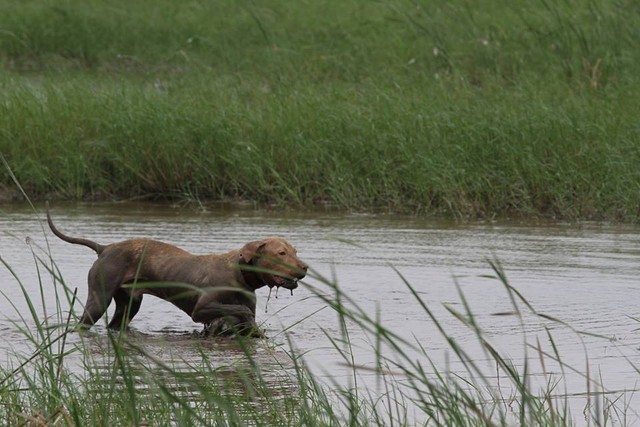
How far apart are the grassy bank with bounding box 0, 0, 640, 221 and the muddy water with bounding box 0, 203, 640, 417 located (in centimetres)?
44

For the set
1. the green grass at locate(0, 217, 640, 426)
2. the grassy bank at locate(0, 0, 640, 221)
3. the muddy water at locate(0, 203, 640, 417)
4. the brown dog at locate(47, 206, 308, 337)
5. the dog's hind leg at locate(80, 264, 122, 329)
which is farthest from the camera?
the grassy bank at locate(0, 0, 640, 221)

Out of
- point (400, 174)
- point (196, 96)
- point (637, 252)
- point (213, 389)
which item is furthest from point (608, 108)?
point (213, 389)

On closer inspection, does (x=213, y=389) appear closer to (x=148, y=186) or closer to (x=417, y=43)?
(x=148, y=186)

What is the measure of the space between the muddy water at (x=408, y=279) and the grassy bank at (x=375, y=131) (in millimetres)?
444

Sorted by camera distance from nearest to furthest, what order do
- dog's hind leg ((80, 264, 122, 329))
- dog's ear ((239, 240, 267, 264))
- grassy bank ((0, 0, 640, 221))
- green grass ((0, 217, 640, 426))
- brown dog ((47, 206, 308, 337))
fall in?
green grass ((0, 217, 640, 426)), dog's ear ((239, 240, 267, 264)), brown dog ((47, 206, 308, 337)), dog's hind leg ((80, 264, 122, 329)), grassy bank ((0, 0, 640, 221))

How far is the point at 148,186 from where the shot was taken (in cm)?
1242

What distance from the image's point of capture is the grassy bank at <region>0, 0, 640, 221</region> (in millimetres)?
11516

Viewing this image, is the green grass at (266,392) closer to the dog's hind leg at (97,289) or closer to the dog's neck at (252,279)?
the dog's hind leg at (97,289)

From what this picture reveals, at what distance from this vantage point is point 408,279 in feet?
28.4

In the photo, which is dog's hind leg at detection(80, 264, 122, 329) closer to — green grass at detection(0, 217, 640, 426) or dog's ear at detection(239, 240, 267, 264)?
green grass at detection(0, 217, 640, 426)

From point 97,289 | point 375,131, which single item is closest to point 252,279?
point 97,289

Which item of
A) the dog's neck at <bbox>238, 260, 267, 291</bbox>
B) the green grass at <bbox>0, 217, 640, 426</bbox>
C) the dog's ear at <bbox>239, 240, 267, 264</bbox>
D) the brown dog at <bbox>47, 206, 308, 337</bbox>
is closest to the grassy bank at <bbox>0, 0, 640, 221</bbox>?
the brown dog at <bbox>47, 206, 308, 337</bbox>

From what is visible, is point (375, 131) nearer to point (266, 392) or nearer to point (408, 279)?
point (408, 279)

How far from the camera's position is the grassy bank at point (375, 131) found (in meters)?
11.5
